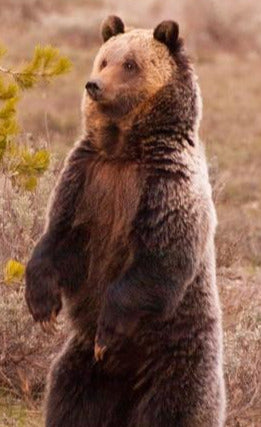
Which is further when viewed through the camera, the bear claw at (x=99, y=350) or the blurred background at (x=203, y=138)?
the blurred background at (x=203, y=138)

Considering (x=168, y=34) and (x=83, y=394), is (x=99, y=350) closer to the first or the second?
(x=83, y=394)

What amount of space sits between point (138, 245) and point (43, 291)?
0.48m

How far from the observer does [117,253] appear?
578 cm

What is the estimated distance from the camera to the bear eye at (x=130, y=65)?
5.77 meters

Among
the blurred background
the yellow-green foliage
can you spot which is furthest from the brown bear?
the blurred background

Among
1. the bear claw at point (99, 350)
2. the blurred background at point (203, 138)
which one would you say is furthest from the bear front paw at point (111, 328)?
the blurred background at point (203, 138)

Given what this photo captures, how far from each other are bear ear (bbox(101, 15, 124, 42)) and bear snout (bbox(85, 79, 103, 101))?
1.21ft

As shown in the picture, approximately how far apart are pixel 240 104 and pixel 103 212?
47.5 feet

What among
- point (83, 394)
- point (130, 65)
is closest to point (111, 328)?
point (83, 394)

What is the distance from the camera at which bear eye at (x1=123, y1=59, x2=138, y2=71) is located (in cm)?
577

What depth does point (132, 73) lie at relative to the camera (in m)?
5.79

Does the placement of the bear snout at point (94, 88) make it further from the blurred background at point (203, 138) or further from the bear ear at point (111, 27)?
the blurred background at point (203, 138)

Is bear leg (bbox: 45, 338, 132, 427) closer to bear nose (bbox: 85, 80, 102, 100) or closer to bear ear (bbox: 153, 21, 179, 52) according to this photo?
bear nose (bbox: 85, 80, 102, 100)

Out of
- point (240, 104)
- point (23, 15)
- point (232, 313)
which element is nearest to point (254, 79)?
point (240, 104)
